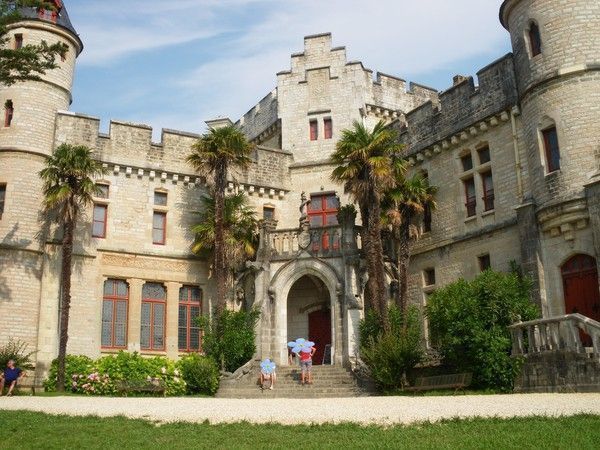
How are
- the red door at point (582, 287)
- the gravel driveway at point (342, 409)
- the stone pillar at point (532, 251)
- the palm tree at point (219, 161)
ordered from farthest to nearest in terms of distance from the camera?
the palm tree at point (219, 161)
the stone pillar at point (532, 251)
the red door at point (582, 287)
the gravel driveway at point (342, 409)

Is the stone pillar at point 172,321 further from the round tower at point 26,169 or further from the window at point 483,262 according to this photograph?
the window at point 483,262

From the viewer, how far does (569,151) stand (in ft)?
63.6

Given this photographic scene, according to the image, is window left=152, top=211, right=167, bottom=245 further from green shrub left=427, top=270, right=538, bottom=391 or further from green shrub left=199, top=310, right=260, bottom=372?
green shrub left=427, top=270, right=538, bottom=391

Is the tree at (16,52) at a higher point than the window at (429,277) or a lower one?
higher

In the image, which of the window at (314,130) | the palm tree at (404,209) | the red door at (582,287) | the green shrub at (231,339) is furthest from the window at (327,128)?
the red door at (582,287)

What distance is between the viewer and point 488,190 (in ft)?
75.8

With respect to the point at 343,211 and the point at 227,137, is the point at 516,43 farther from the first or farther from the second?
the point at 227,137

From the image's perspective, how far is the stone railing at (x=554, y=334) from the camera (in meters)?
15.3

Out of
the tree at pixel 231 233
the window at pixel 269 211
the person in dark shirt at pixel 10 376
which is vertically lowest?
the person in dark shirt at pixel 10 376

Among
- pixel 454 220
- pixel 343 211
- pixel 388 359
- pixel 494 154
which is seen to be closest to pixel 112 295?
pixel 343 211

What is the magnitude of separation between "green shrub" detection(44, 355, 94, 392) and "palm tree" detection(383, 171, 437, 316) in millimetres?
10819

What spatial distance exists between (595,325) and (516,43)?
1054 cm

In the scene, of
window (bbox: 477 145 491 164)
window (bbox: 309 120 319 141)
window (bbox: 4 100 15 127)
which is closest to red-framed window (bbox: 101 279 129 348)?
window (bbox: 4 100 15 127)

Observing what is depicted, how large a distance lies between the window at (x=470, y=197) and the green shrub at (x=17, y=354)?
15.6 meters
